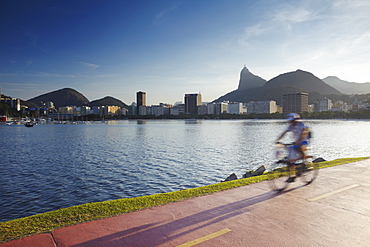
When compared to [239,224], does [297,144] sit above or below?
above

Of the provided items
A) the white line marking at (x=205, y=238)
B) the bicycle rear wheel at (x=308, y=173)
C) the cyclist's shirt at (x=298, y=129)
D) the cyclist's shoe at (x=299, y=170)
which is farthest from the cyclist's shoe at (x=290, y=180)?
the white line marking at (x=205, y=238)

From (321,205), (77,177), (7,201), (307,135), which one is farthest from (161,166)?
(321,205)

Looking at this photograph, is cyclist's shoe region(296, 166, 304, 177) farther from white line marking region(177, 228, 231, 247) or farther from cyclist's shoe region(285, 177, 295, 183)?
white line marking region(177, 228, 231, 247)

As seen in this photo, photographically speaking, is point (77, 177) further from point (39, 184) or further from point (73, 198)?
point (73, 198)

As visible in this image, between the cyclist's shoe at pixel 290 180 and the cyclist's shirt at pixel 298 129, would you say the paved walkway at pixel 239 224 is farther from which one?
the cyclist's shirt at pixel 298 129

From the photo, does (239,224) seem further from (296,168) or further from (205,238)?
(296,168)

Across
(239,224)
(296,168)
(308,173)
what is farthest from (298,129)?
(239,224)

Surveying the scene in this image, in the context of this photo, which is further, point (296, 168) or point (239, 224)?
point (296, 168)

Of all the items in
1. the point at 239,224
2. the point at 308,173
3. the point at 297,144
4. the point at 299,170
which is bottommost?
the point at 239,224

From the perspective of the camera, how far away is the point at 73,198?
43.0 ft

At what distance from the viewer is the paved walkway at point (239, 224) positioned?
4773mm

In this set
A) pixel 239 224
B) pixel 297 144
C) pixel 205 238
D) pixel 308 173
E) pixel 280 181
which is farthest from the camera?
pixel 308 173

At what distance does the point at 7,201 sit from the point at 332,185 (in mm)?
14523

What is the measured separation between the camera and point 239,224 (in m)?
5.52
